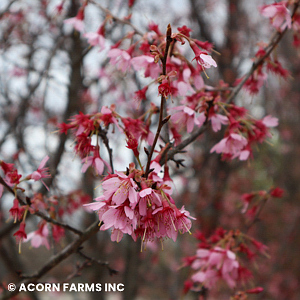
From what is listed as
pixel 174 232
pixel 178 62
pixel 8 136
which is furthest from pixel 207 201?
pixel 174 232

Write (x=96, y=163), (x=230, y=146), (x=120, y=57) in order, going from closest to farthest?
(x=96, y=163)
(x=230, y=146)
(x=120, y=57)

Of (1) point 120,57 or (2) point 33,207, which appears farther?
(1) point 120,57

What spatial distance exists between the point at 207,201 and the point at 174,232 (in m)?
3.56

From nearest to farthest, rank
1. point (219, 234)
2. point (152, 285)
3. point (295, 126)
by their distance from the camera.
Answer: point (219, 234) < point (295, 126) < point (152, 285)

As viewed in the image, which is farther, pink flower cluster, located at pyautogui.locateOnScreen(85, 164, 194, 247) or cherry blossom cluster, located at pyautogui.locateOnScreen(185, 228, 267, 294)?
cherry blossom cluster, located at pyautogui.locateOnScreen(185, 228, 267, 294)

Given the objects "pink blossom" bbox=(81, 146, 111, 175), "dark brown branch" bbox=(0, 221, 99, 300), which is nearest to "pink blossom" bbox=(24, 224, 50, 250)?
"dark brown branch" bbox=(0, 221, 99, 300)

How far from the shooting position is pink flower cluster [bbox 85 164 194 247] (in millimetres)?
1017

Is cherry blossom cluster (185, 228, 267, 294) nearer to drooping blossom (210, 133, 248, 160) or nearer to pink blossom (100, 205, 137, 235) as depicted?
drooping blossom (210, 133, 248, 160)

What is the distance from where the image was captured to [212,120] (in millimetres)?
1623

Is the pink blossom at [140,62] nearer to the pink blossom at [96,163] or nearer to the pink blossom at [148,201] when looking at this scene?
the pink blossom at [96,163]

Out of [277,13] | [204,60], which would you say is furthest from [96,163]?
[277,13]

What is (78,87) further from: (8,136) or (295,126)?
(295,126)

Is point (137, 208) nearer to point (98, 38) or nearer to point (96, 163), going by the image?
point (96, 163)

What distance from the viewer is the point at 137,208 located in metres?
1.06
